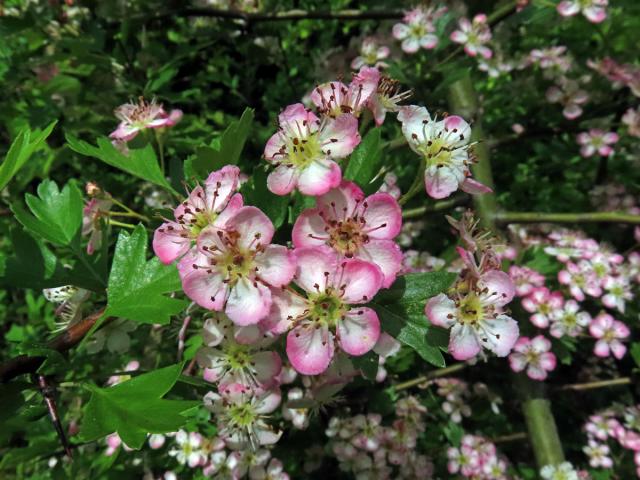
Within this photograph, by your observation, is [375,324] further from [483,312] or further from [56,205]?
[56,205]

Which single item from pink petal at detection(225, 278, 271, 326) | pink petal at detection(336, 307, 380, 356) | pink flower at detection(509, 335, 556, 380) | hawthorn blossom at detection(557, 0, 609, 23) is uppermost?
pink petal at detection(225, 278, 271, 326)

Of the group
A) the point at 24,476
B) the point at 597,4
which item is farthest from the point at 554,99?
the point at 24,476

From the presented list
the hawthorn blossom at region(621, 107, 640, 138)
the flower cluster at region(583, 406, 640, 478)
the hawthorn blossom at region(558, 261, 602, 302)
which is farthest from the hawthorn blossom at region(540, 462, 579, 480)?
the hawthorn blossom at region(621, 107, 640, 138)

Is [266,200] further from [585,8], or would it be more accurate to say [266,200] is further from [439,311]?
[585,8]

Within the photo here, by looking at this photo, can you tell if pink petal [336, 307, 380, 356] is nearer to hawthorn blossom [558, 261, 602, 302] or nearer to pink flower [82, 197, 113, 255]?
pink flower [82, 197, 113, 255]

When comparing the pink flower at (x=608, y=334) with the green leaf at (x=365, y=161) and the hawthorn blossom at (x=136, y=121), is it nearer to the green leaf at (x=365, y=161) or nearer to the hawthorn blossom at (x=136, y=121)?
the green leaf at (x=365, y=161)

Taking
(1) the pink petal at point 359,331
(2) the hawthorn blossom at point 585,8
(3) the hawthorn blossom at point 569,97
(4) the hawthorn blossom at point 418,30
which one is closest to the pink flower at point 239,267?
(1) the pink petal at point 359,331

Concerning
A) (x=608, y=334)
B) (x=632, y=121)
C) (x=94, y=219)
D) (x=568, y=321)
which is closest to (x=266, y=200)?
(x=94, y=219)
